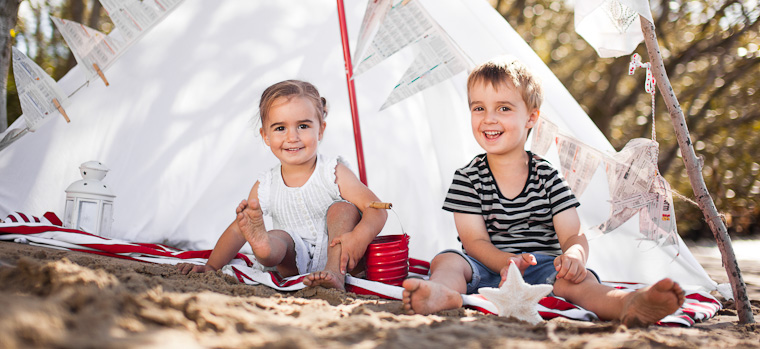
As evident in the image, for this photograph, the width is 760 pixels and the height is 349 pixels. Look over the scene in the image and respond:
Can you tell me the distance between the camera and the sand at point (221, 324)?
1.92 ft

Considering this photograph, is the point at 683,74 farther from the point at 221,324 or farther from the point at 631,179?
the point at 221,324

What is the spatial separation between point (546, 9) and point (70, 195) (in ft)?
15.8

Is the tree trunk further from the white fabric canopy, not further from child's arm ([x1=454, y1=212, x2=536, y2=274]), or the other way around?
Result: the white fabric canopy

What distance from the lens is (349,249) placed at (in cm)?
144

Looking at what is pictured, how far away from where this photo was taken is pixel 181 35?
7.89 ft

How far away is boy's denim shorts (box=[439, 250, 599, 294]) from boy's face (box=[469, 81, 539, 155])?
0.32 m

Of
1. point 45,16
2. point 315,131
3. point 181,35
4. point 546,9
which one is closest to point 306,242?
point 315,131

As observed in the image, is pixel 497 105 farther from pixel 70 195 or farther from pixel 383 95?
pixel 70 195

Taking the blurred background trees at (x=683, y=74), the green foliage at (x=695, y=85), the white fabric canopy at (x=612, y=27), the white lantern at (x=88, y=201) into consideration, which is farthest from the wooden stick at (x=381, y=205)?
the green foliage at (x=695, y=85)

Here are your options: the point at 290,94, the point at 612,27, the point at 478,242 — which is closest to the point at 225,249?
the point at 290,94

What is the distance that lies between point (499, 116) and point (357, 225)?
0.49 meters

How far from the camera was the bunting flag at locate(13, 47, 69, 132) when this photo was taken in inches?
77.7

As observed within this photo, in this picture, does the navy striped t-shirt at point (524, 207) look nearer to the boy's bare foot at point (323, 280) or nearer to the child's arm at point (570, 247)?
the child's arm at point (570, 247)

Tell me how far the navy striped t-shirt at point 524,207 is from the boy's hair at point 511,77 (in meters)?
0.18
